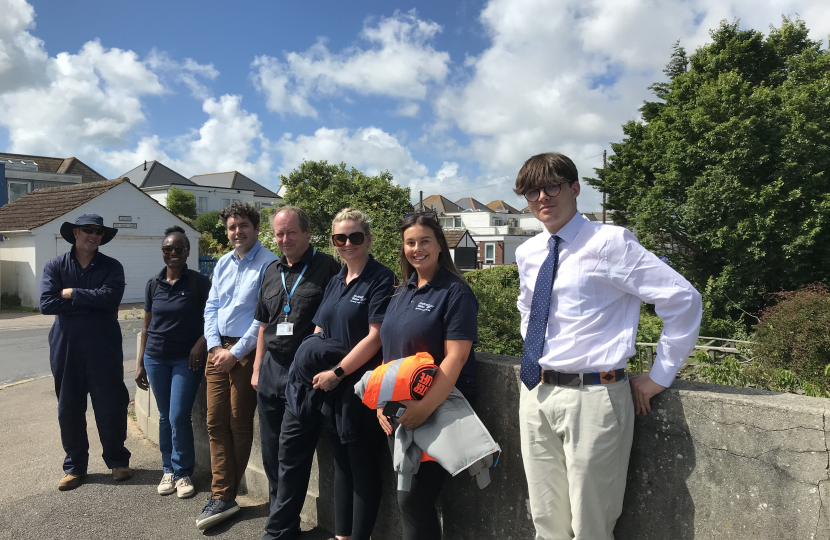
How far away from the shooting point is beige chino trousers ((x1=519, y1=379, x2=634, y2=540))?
210 centimetres

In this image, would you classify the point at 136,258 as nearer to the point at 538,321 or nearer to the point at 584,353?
the point at 538,321

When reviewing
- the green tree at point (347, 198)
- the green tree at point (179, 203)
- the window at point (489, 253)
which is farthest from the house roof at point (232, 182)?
the green tree at point (347, 198)

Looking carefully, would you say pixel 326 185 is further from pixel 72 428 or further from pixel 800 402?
pixel 800 402

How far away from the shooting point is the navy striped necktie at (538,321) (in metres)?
2.27

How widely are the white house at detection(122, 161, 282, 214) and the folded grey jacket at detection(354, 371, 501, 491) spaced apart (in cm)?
5615

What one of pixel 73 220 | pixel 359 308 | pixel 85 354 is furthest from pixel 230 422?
pixel 73 220

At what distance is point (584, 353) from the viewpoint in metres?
2.15

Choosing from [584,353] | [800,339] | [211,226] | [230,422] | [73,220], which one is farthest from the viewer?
[211,226]

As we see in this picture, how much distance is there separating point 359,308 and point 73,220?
22.3 metres

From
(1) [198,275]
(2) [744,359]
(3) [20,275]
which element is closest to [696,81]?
(2) [744,359]

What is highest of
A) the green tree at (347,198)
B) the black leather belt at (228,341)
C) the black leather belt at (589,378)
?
the green tree at (347,198)

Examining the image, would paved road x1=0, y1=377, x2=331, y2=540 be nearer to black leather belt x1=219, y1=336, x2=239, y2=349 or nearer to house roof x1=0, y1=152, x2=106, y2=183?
black leather belt x1=219, y1=336, x2=239, y2=349

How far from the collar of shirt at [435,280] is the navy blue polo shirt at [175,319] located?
2355 millimetres

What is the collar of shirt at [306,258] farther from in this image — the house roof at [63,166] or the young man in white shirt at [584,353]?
the house roof at [63,166]
